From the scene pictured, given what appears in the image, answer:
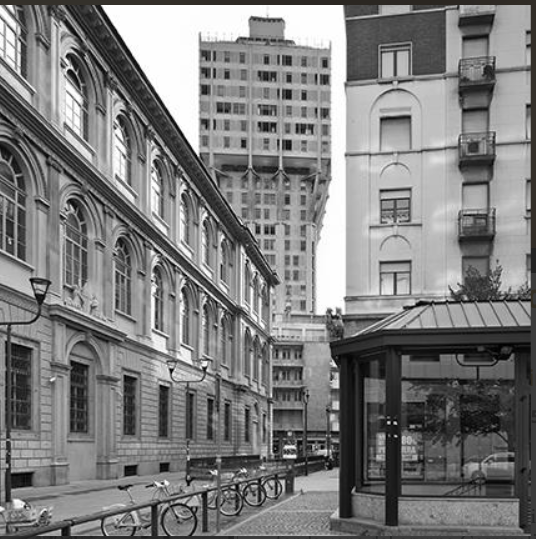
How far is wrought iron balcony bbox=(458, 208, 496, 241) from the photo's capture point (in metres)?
41.1

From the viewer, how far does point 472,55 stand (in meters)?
42.8

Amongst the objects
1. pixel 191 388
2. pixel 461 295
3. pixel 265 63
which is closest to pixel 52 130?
pixel 461 295

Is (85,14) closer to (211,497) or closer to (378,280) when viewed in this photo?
(378,280)

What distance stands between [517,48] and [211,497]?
30.0 metres

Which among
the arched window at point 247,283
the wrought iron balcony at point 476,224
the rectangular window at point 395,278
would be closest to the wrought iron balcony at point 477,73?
the wrought iron balcony at point 476,224

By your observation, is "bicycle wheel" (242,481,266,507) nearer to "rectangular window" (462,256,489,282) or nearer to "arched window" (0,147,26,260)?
"arched window" (0,147,26,260)

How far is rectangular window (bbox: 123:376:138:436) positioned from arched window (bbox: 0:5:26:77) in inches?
646

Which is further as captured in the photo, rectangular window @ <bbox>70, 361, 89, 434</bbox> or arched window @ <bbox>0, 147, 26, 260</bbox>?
rectangular window @ <bbox>70, 361, 89, 434</bbox>

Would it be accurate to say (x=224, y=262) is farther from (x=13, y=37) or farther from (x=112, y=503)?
(x=112, y=503)

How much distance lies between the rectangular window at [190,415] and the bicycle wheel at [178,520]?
3814cm

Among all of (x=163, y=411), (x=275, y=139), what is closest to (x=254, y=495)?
(x=163, y=411)

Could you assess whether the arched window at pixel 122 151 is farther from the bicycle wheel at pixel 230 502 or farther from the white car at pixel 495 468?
the white car at pixel 495 468

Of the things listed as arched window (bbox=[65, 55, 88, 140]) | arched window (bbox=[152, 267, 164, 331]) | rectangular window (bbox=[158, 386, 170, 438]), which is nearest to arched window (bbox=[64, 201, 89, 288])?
arched window (bbox=[65, 55, 88, 140])

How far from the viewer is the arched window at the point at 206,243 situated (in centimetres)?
6025
